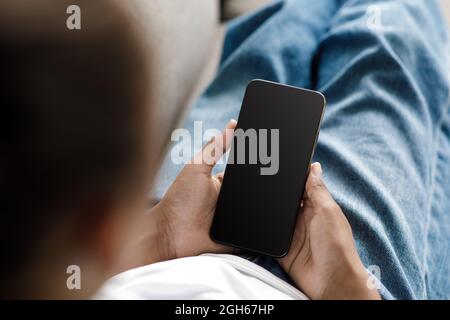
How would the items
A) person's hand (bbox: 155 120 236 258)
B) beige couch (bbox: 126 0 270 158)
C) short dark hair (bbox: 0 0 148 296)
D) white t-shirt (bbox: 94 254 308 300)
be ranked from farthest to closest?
beige couch (bbox: 126 0 270 158) → person's hand (bbox: 155 120 236 258) → white t-shirt (bbox: 94 254 308 300) → short dark hair (bbox: 0 0 148 296)

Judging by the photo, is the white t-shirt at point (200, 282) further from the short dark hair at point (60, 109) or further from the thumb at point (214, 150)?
the short dark hair at point (60, 109)

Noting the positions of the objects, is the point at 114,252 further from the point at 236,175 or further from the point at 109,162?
A: the point at 236,175

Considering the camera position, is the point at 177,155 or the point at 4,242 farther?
the point at 177,155

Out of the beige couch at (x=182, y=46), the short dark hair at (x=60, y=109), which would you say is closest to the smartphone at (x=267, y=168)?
the beige couch at (x=182, y=46)

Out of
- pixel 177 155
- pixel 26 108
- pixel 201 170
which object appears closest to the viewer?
pixel 26 108

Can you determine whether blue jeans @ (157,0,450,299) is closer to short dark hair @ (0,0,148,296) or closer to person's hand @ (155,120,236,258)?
person's hand @ (155,120,236,258)

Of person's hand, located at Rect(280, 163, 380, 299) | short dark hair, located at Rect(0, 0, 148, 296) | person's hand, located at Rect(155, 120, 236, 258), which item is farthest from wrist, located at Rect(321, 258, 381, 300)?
short dark hair, located at Rect(0, 0, 148, 296)

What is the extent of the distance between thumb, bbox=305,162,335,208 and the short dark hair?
36cm

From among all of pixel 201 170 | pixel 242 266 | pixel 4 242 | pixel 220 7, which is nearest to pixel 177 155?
pixel 201 170

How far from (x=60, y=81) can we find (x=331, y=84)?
599mm

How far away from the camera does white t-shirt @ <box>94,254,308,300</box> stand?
0.50m

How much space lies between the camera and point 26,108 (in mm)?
222

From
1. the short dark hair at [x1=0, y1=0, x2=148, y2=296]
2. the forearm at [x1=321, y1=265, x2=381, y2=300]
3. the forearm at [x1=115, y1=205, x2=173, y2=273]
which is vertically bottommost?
the forearm at [x1=321, y1=265, x2=381, y2=300]

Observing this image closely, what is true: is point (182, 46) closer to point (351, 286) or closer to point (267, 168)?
point (267, 168)
